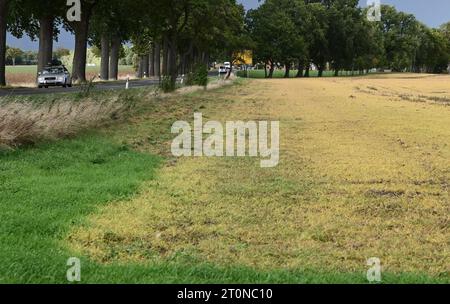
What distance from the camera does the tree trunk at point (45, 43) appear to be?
152 ft

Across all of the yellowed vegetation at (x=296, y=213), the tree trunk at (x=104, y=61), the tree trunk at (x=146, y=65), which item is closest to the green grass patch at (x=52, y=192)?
the yellowed vegetation at (x=296, y=213)

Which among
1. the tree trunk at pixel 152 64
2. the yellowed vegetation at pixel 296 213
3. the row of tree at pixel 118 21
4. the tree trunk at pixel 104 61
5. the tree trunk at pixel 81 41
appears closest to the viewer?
the yellowed vegetation at pixel 296 213

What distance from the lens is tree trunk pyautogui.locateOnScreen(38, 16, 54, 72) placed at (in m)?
46.3

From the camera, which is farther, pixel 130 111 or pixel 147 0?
pixel 147 0

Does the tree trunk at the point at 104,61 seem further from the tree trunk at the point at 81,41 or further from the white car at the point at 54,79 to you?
the white car at the point at 54,79

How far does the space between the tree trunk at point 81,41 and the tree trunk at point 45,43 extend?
3.06 m

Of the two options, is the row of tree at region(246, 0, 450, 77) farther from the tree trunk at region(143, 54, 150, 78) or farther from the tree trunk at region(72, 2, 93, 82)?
the tree trunk at region(72, 2, 93, 82)

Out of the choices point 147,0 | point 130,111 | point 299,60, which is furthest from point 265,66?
point 130,111

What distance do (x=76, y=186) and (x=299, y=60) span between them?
108610mm

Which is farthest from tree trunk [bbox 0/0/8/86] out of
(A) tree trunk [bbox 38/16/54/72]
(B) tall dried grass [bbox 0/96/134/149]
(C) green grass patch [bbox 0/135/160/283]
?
(C) green grass patch [bbox 0/135/160/283]

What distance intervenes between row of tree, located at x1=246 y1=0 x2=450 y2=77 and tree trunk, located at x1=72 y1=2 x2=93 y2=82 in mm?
47877
